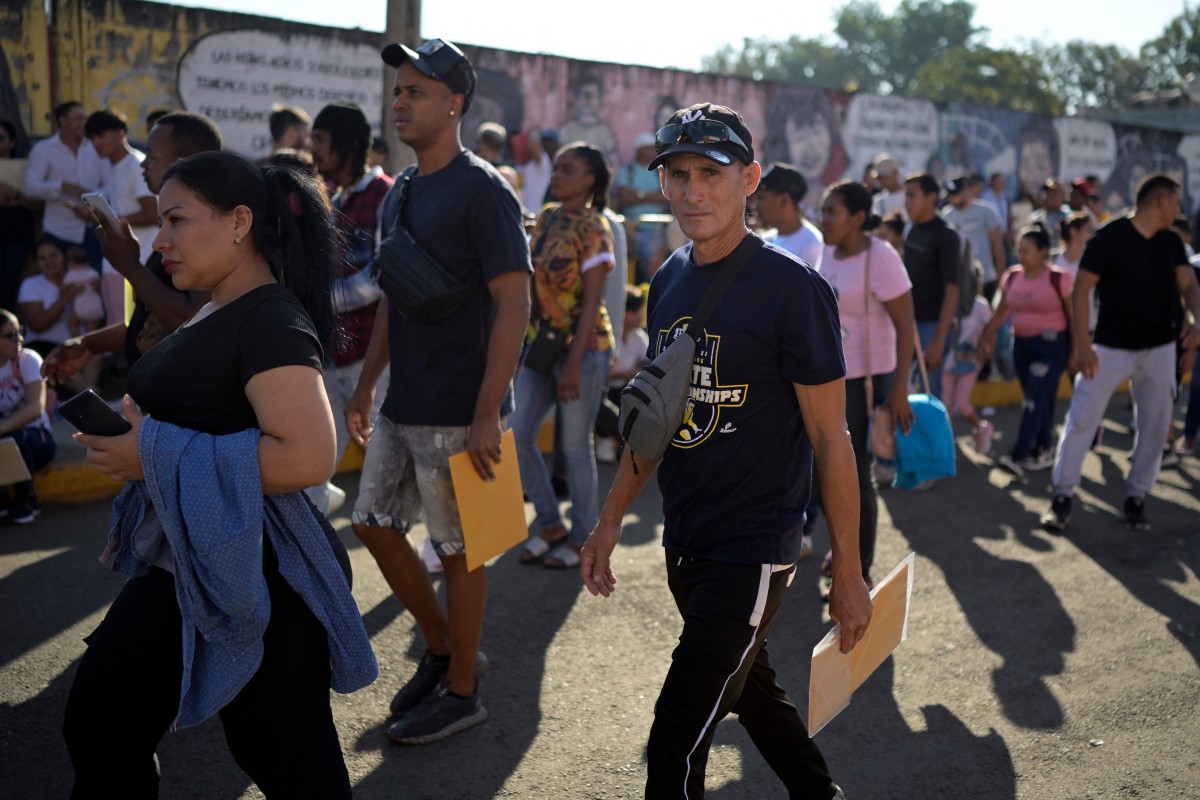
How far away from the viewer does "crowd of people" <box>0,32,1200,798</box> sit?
92.3 inches

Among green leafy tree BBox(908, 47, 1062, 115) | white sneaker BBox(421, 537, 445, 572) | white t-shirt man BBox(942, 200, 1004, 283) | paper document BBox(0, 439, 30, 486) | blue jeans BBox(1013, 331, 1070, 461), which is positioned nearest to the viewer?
paper document BBox(0, 439, 30, 486)

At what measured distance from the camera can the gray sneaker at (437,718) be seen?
365cm

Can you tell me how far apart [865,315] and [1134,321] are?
2160mm

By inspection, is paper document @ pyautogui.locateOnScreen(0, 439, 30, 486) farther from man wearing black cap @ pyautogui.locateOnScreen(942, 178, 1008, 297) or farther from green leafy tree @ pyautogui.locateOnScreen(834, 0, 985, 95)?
green leafy tree @ pyautogui.locateOnScreen(834, 0, 985, 95)

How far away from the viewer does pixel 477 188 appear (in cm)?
363

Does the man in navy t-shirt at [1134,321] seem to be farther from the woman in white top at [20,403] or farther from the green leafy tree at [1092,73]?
the green leafy tree at [1092,73]

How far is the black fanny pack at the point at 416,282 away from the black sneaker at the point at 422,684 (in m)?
1.24

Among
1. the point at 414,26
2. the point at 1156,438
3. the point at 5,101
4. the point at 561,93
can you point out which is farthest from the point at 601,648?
the point at 561,93

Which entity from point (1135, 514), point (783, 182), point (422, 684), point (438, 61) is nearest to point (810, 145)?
point (1135, 514)

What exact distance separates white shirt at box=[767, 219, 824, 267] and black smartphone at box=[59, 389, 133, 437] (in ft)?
11.8

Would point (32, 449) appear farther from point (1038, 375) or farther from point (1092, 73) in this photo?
point (1092, 73)

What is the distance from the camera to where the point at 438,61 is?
12.0ft

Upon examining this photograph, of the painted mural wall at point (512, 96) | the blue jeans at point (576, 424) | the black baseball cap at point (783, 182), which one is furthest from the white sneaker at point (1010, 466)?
the painted mural wall at point (512, 96)

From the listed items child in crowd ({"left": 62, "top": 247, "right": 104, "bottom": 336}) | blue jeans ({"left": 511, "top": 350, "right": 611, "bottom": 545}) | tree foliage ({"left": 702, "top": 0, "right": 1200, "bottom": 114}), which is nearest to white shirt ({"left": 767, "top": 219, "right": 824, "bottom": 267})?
blue jeans ({"left": 511, "top": 350, "right": 611, "bottom": 545})
